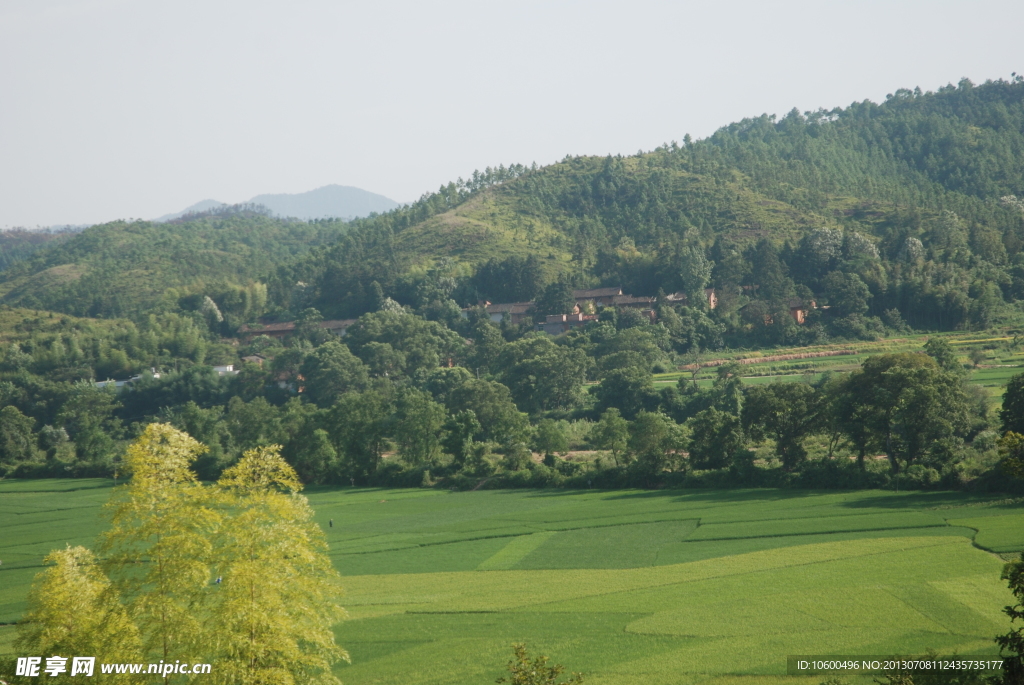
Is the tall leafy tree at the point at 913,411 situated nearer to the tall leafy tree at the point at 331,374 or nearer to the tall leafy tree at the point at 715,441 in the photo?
the tall leafy tree at the point at 715,441

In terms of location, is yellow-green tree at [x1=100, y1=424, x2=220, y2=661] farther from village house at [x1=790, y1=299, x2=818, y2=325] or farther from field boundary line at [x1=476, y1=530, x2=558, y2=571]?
village house at [x1=790, y1=299, x2=818, y2=325]

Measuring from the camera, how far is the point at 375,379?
7738 centimetres

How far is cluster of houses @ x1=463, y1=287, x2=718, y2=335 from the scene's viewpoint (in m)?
91.1

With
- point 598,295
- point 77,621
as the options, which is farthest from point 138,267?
point 77,621

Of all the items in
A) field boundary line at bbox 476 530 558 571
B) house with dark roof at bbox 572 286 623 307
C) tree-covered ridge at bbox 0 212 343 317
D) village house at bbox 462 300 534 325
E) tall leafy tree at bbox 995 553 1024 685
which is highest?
tree-covered ridge at bbox 0 212 343 317

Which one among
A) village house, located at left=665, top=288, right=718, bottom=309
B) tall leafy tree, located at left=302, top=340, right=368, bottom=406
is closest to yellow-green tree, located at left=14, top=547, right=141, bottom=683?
tall leafy tree, located at left=302, top=340, right=368, bottom=406

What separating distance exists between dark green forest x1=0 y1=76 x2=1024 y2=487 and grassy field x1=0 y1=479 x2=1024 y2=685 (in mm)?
4503

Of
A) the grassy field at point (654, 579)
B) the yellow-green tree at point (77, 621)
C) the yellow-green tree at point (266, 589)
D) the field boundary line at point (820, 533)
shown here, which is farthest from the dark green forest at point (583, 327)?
the yellow-green tree at point (77, 621)

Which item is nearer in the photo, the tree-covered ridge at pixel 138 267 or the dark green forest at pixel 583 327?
the dark green forest at pixel 583 327

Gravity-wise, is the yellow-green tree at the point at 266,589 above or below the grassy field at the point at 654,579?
above

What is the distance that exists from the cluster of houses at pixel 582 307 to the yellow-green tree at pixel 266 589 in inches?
2710

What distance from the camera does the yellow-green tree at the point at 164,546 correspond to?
58.2 ft

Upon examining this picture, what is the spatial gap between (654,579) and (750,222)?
3241 inches

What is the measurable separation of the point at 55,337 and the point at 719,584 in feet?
265
